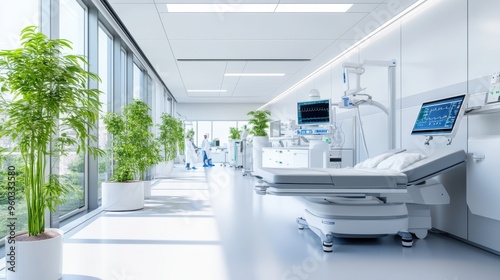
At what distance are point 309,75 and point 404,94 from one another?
4404 millimetres

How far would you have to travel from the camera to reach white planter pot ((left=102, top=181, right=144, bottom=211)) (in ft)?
15.1

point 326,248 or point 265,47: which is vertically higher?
point 265,47

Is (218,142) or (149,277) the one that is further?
(218,142)

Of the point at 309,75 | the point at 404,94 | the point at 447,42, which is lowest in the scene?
the point at 404,94

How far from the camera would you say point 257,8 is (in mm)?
4336

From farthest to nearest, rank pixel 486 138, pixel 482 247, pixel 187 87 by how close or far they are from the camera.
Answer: pixel 187 87 < pixel 482 247 < pixel 486 138

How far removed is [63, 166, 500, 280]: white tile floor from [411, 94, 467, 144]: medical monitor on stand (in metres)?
1.04

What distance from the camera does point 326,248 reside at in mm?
2930

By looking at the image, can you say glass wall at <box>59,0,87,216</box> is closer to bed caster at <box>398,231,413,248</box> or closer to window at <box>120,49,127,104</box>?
window at <box>120,49,127,104</box>

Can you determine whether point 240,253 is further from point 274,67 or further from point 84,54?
point 274,67

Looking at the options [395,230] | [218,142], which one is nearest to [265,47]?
[395,230]

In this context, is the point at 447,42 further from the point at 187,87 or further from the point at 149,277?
the point at 187,87

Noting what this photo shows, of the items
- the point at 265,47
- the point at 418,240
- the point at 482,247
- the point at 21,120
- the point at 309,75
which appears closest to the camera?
the point at 21,120

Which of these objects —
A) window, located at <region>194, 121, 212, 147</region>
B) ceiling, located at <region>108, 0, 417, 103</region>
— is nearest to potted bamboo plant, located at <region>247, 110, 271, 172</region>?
ceiling, located at <region>108, 0, 417, 103</region>
